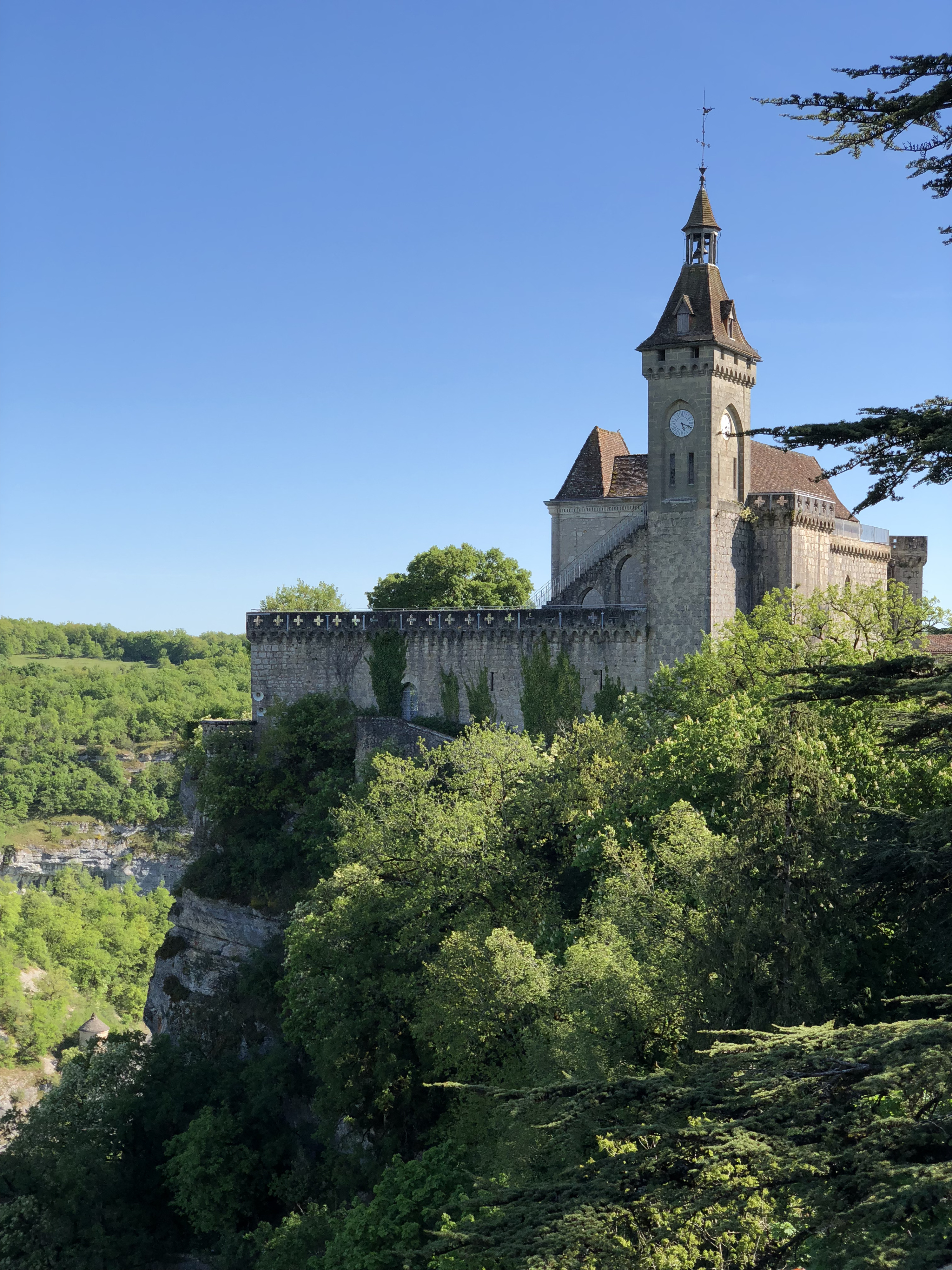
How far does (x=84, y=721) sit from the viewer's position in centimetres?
17525

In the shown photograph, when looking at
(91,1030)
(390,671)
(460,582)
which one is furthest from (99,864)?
(390,671)

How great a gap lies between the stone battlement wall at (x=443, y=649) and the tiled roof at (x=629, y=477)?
776 cm

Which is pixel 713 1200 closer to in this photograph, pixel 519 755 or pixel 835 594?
pixel 519 755

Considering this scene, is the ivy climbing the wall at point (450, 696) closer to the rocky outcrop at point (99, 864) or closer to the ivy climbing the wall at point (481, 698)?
the ivy climbing the wall at point (481, 698)

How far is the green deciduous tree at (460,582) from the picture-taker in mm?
61594

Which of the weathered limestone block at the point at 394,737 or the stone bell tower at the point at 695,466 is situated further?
the weathered limestone block at the point at 394,737

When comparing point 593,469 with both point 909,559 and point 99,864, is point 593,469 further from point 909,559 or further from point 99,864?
point 99,864

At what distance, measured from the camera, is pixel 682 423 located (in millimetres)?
45281

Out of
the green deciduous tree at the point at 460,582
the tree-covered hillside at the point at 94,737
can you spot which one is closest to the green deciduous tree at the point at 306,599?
the green deciduous tree at the point at 460,582

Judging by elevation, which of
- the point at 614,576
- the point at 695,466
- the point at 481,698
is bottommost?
the point at 481,698

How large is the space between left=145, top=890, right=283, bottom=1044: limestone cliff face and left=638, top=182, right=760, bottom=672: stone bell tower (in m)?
18.2

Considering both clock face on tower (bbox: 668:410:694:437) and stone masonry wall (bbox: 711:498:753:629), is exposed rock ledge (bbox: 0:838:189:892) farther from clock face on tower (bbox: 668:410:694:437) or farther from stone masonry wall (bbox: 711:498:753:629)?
clock face on tower (bbox: 668:410:694:437)

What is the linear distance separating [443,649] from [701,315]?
16264 mm

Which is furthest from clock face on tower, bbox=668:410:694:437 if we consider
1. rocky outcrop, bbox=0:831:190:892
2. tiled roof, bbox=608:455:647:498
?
rocky outcrop, bbox=0:831:190:892
